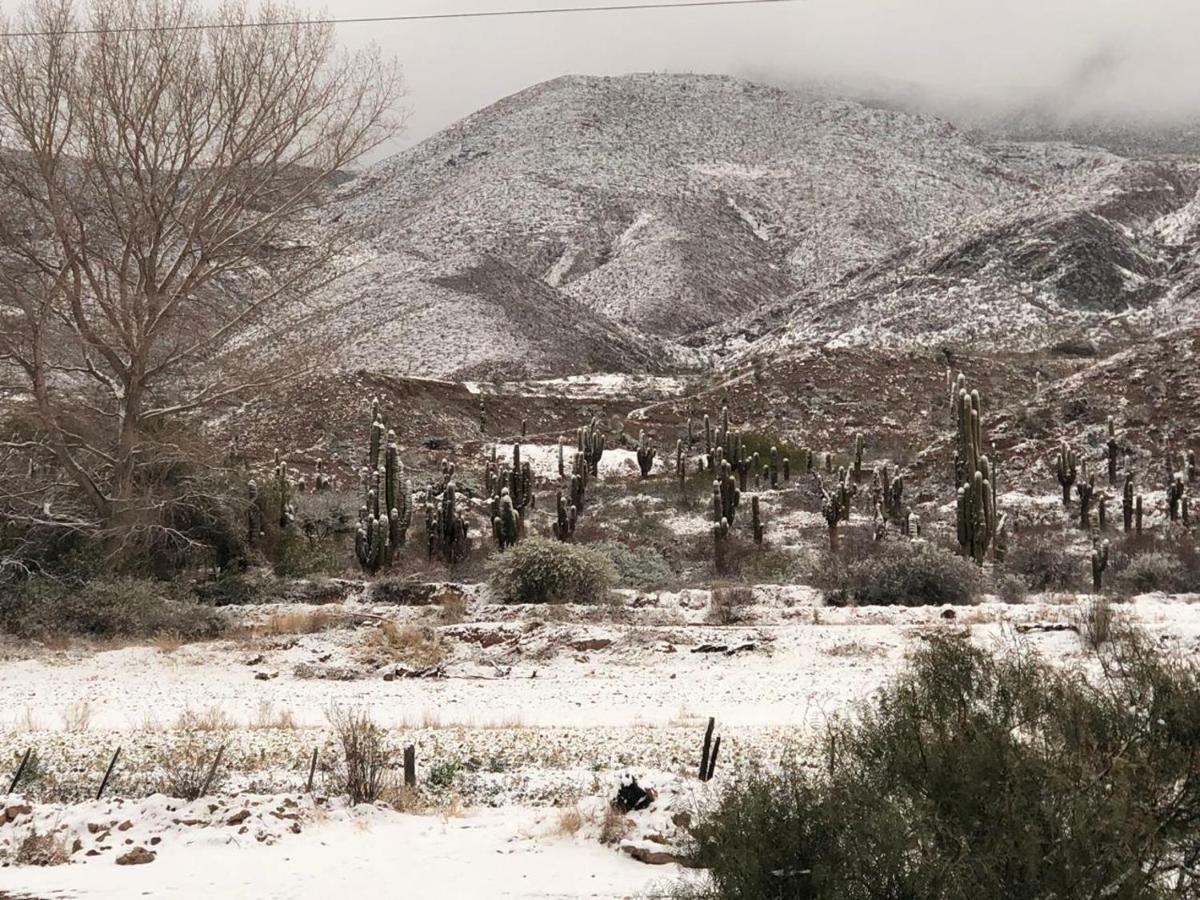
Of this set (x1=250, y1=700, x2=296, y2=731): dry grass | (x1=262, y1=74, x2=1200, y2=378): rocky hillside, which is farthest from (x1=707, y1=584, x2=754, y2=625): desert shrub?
(x1=262, y1=74, x2=1200, y2=378): rocky hillside

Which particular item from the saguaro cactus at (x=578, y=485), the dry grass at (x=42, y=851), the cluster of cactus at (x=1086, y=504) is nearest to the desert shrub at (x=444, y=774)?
the dry grass at (x=42, y=851)

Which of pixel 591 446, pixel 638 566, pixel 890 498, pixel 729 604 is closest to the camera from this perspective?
pixel 729 604

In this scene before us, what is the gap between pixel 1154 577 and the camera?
16.4 metres

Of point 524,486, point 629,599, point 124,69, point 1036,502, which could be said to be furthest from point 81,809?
point 1036,502

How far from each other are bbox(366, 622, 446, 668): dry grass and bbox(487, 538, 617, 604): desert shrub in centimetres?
216

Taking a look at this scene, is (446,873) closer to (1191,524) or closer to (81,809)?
(81,809)

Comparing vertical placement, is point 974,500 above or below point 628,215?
below

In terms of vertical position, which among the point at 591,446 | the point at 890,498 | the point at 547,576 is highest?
the point at 591,446

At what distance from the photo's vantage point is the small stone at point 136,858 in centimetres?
619

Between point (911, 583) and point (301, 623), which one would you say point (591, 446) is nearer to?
point (911, 583)

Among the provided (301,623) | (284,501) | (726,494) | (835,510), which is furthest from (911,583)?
(284,501)

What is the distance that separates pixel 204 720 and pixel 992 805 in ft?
25.4

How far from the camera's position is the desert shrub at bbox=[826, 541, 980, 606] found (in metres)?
15.4

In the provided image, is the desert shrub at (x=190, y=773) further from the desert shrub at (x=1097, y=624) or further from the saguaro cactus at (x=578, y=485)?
the saguaro cactus at (x=578, y=485)
